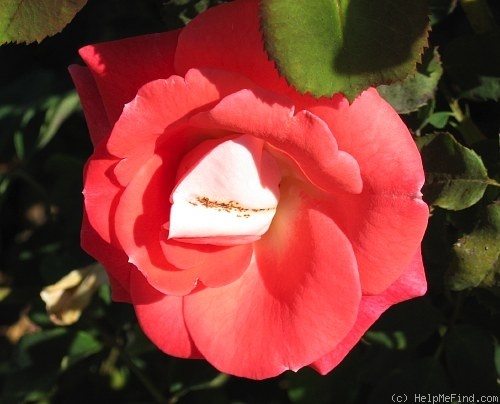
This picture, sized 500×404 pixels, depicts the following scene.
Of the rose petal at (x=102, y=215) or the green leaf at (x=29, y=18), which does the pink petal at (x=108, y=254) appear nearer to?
the rose petal at (x=102, y=215)

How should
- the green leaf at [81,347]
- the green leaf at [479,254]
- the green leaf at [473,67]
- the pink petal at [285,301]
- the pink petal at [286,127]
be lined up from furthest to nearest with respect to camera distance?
1. the green leaf at [81,347]
2. the green leaf at [473,67]
3. the green leaf at [479,254]
4. the pink petal at [285,301]
5. the pink petal at [286,127]

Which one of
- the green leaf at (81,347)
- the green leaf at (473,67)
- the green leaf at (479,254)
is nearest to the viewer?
the green leaf at (479,254)

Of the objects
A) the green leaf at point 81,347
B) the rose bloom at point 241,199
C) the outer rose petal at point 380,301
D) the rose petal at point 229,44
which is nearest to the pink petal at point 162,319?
the rose bloom at point 241,199

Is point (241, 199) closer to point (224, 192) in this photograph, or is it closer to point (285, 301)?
point (224, 192)

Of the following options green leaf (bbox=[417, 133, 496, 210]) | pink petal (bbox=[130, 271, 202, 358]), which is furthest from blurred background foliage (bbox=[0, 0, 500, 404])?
pink petal (bbox=[130, 271, 202, 358])

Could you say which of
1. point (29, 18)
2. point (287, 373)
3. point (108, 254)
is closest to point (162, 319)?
point (108, 254)

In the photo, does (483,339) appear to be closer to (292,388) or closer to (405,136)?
(292,388)

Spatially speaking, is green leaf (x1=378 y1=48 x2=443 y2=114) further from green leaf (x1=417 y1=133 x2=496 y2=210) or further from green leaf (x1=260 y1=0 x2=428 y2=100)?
green leaf (x1=260 y1=0 x2=428 y2=100)
